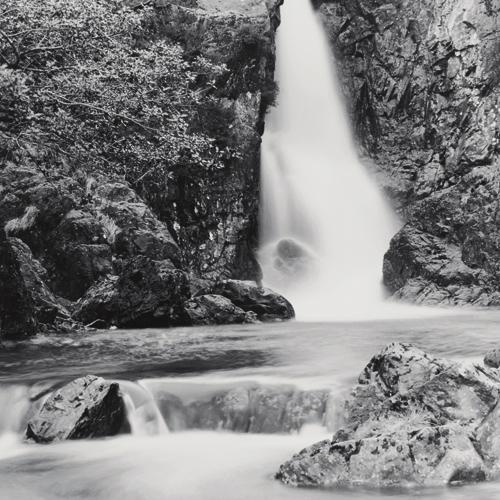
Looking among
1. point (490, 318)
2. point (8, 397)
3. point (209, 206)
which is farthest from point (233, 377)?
point (209, 206)

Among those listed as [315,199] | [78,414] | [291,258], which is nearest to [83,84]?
[78,414]

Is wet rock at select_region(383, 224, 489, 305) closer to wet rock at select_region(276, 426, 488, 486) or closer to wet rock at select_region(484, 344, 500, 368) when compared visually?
wet rock at select_region(484, 344, 500, 368)

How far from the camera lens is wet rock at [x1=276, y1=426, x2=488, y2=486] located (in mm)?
4324

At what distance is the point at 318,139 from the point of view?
98.2ft

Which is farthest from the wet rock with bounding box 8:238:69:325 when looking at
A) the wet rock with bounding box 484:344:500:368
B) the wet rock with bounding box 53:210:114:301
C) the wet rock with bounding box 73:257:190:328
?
the wet rock with bounding box 484:344:500:368

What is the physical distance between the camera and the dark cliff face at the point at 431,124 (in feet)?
71.5

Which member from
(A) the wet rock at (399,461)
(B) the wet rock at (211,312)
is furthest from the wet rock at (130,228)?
(A) the wet rock at (399,461)

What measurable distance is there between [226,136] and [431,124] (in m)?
9.48

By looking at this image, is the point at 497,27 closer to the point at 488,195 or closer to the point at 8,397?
the point at 488,195

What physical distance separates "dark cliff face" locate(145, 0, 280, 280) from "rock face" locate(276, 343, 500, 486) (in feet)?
59.2

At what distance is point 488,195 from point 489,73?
6968mm

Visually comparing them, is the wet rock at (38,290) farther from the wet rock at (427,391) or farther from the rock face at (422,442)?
the rock face at (422,442)

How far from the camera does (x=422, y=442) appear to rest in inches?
175

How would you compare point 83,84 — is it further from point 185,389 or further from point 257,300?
point 257,300
